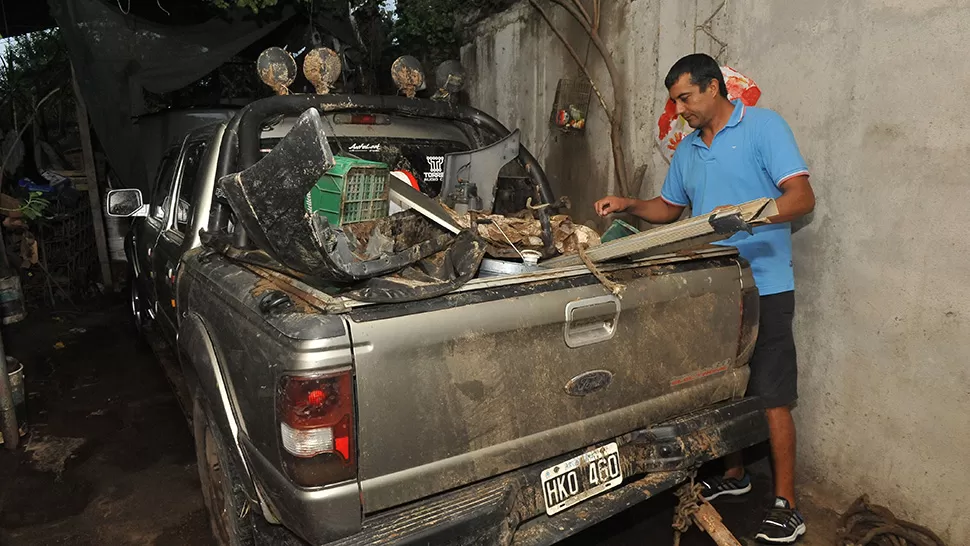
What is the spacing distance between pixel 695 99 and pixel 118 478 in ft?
12.6

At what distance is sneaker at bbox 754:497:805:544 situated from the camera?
8.88 feet

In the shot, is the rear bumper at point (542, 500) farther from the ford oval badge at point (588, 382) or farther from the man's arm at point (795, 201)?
the man's arm at point (795, 201)

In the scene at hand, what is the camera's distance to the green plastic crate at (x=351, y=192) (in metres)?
2.13

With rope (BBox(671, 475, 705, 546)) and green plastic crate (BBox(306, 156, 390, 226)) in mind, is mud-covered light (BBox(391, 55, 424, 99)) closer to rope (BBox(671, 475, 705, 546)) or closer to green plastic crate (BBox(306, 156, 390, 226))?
green plastic crate (BBox(306, 156, 390, 226))

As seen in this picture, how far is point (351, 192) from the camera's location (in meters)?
2.16

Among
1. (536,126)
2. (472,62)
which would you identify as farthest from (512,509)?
(472,62)

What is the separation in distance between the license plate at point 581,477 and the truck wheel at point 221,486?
3.49ft

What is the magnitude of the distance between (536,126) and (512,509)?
463 cm

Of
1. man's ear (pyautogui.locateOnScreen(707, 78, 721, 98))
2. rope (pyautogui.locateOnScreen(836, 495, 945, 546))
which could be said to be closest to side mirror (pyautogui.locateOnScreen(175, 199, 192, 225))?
man's ear (pyautogui.locateOnScreen(707, 78, 721, 98))

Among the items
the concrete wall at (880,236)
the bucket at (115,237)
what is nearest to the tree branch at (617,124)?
the concrete wall at (880,236)

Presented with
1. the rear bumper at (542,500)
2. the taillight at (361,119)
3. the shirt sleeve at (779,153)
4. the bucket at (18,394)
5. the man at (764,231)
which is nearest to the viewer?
the rear bumper at (542,500)

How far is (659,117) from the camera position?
4.13m

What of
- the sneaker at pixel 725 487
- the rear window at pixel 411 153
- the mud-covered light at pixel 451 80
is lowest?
the sneaker at pixel 725 487

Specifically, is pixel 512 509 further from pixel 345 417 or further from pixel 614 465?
pixel 345 417
